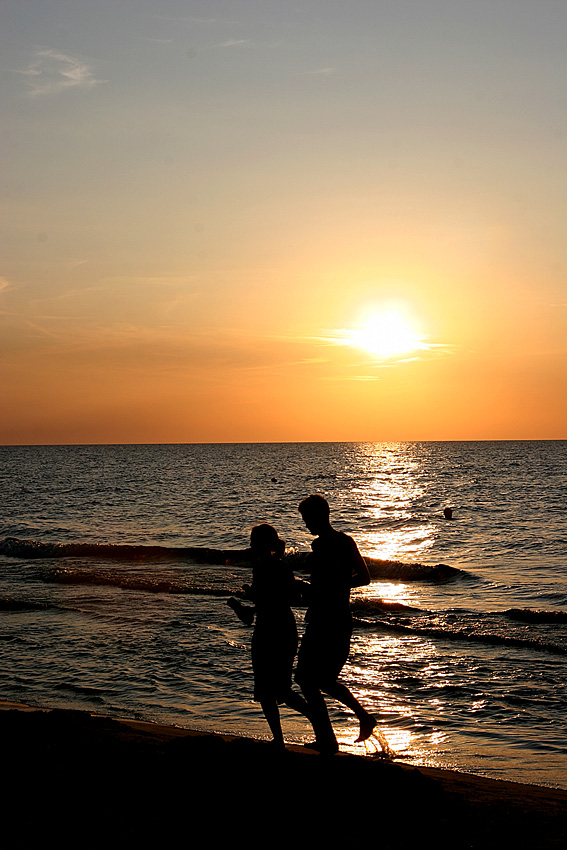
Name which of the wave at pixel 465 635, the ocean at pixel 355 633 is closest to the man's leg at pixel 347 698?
the ocean at pixel 355 633

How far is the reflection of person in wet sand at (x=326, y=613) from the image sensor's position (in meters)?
5.58

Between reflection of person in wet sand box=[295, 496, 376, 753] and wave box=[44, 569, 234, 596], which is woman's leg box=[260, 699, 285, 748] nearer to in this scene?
reflection of person in wet sand box=[295, 496, 376, 753]

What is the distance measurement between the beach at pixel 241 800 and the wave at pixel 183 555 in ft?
49.2

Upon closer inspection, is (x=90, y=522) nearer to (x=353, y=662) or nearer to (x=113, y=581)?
(x=113, y=581)

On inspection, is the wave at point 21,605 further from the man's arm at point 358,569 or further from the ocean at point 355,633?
the man's arm at point 358,569

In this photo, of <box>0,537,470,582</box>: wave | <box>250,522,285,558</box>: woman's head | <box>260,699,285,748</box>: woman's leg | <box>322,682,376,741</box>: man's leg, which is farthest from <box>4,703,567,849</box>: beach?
<box>0,537,470,582</box>: wave

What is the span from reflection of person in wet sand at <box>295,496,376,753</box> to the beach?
0.41 metres

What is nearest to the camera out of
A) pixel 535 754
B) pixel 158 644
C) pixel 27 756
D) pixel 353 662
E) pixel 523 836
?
pixel 523 836

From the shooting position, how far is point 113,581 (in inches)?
735

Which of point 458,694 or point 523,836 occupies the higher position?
A: point 523,836

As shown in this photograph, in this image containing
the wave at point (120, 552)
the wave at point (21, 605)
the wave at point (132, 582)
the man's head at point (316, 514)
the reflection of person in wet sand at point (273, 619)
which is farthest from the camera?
the wave at point (120, 552)

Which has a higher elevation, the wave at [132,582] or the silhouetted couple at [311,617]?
the silhouetted couple at [311,617]

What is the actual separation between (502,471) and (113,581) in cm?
7332

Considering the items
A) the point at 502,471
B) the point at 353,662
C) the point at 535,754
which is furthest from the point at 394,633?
the point at 502,471
